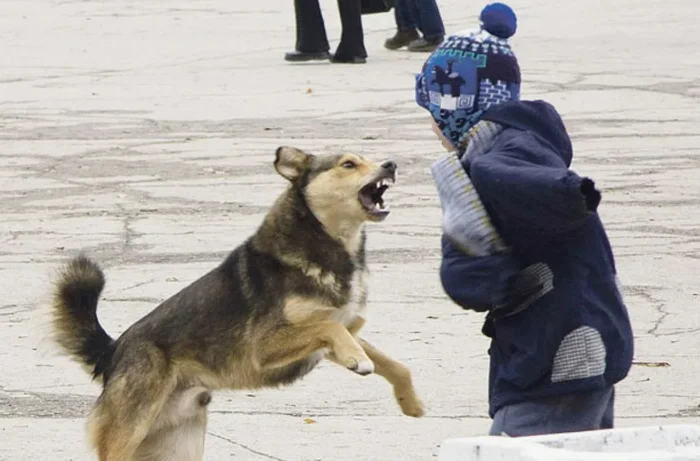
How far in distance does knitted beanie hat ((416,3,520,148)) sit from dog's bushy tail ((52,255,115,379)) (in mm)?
1709

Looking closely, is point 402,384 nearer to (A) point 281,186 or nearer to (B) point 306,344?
(B) point 306,344

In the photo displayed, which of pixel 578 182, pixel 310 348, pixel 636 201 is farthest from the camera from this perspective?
pixel 636 201

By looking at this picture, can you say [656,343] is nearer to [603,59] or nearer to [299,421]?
[299,421]

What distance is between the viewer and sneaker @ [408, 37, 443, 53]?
16.6 m

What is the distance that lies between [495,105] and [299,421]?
6.99 ft

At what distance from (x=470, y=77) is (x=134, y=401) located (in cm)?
168


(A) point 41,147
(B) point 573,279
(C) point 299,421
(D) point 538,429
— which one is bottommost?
(A) point 41,147

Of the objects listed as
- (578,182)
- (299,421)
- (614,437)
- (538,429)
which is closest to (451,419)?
(299,421)

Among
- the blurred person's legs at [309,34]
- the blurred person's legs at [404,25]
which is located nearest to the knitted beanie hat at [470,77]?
the blurred person's legs at [309,34]

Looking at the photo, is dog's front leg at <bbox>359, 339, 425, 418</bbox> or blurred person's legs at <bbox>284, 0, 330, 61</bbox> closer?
dog's front leg at <bbox>359, 339, 425, 418</bbox>

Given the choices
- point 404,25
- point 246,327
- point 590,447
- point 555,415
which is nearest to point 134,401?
point 246,327

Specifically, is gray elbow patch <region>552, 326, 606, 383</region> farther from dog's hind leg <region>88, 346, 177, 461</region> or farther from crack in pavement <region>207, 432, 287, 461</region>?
crack in pavement <region>207, 432, 287, 461</region>

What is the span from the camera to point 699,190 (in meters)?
9.90

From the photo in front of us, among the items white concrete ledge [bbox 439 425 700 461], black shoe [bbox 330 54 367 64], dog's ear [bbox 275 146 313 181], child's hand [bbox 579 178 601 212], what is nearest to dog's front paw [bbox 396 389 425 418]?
dog's ear [bbox 275 146 313 181]
